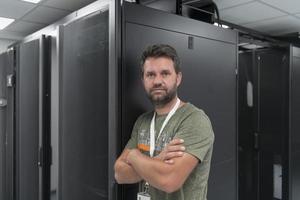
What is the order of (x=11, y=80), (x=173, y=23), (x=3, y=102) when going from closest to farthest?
1. (x=173, y=23)
2. (x=11, y=80)
3. (x=3, y=102)

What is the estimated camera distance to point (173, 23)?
5.06ft

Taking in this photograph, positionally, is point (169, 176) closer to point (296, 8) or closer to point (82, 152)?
point (82, 152)

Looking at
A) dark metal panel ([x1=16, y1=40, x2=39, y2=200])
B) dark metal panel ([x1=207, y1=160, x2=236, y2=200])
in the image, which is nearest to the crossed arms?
dark metal panel ([x1=207, y1=160, x2=236, y2=200])

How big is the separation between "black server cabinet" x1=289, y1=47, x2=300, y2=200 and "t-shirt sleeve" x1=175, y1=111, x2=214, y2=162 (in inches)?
90.7

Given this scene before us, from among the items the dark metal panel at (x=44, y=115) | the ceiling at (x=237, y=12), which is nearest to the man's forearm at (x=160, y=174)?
the dark metal panel at (x=44, y=115)

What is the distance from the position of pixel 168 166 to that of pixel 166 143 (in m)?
0.14

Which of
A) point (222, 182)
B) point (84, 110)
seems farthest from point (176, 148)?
point (222, 182)

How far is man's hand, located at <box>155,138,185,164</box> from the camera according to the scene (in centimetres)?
109

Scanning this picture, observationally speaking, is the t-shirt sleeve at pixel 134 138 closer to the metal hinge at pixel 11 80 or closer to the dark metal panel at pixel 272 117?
the metal hinge at pixel 11 80

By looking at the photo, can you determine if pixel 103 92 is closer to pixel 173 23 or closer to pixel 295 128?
pixel 173 23

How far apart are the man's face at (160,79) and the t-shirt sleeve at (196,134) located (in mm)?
136

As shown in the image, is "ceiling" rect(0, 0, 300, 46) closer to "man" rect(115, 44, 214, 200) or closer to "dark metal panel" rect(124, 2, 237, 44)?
"dark metal panel" rect(124, 2, 237, 44)

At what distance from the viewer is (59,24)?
183 centimetres

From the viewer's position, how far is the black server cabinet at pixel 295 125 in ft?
10.0
